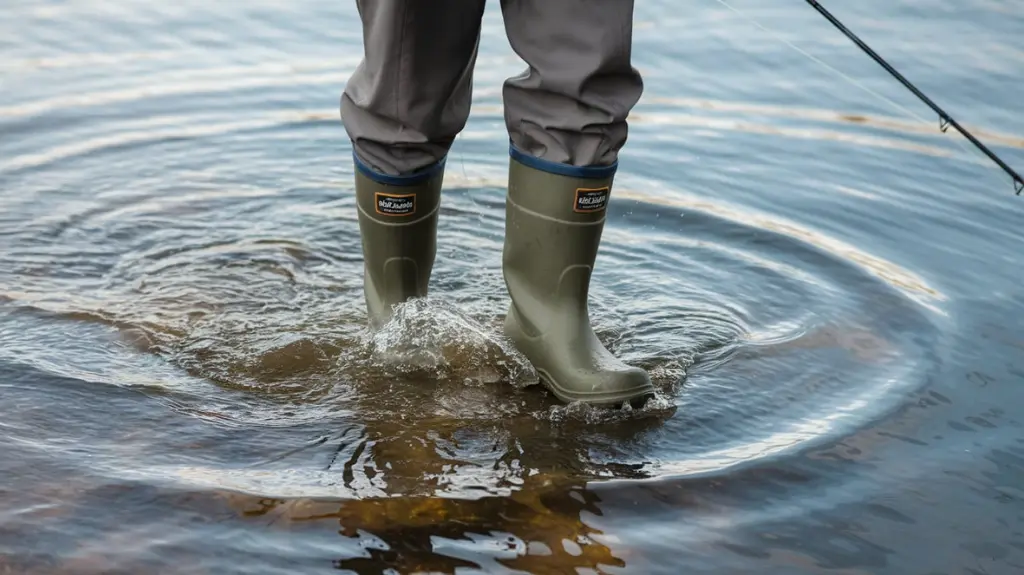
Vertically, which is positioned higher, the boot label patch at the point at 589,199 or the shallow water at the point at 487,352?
the boot label patch at the point at 589,199

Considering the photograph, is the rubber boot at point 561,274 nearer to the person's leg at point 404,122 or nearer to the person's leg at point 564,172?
the person's leg at point 564,172

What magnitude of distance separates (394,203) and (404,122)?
0.59 feet

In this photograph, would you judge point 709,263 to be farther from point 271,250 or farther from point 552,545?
point 552,545

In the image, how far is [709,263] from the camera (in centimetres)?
306

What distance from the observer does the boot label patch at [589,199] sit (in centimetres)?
224

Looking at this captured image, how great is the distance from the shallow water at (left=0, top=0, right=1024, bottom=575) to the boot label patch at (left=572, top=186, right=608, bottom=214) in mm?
360

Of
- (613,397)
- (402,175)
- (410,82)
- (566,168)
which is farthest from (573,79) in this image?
(613,397)

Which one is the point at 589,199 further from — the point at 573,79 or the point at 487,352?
the point at 487,352

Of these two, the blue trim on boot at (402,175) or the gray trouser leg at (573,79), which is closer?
the gray trouser leg at (573,79)

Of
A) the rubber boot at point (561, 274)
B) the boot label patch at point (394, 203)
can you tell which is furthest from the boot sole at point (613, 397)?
the boot label patch at point (394, 203)

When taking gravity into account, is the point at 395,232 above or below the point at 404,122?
below

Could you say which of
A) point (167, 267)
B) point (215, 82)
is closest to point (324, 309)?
point (167, 267)

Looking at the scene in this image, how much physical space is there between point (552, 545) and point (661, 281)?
1212mm

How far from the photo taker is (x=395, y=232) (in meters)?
2.41
